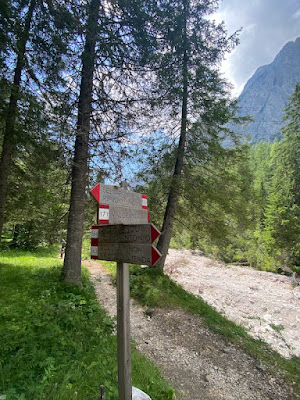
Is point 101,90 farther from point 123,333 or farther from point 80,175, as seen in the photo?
point 123,333

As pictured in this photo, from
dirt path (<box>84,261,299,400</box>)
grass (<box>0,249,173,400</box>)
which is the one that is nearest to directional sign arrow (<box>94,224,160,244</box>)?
grass (<box>0,249,173,400</box>)

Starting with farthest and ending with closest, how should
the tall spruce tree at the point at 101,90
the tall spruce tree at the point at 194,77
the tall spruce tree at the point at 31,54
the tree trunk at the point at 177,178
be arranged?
the tree trunk at the point at 177,178, the tall spruce tree at the point at 194,77, the tall spruce tree at the point at 101,90, the tall spruce tree at the point at 31,54

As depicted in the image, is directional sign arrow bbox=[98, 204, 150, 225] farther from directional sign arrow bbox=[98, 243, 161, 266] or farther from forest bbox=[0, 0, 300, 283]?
forest bbox=[0, 0, 300, 283]

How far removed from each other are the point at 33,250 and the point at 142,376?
12943 millimetres

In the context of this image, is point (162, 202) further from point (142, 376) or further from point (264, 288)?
point (264, 288)

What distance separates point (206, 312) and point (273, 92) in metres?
208

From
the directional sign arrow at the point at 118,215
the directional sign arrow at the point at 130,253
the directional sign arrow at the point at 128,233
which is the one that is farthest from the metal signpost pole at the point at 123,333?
the directional sign arrow at the point at 118,215

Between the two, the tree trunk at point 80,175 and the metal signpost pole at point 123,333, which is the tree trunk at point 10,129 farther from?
the metal signpost pole at point 123,333

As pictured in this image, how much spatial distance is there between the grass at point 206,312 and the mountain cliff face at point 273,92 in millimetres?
148302

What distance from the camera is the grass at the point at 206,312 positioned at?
13.8 feet

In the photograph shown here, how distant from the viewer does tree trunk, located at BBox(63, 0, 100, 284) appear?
20.0ft

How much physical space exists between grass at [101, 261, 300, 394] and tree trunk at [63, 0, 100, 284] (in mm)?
2298

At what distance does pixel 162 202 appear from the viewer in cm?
891

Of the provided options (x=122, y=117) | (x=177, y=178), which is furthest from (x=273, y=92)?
(x=122, y=117)
